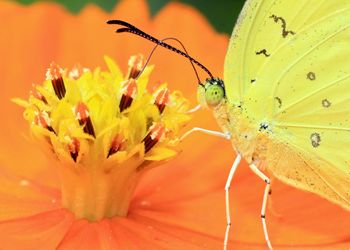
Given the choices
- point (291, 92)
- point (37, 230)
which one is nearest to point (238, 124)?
point (291, 92)

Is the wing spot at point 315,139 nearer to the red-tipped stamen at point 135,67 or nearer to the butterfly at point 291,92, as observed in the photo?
the butterfly at point 291,92

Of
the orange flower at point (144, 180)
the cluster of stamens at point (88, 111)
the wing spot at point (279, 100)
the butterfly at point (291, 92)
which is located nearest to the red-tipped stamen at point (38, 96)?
the cluster of stamens at point (88, 111)

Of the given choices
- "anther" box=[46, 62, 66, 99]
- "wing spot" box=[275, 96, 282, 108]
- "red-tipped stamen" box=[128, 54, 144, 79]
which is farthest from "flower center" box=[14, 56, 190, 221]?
"wing spot" box=[275, 96, 282, 108]

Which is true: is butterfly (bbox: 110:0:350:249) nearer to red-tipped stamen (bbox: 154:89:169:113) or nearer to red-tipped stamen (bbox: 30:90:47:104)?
red-tipped stamen (bbox: 154:89:169:113)

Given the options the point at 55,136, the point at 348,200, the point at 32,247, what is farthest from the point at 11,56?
the point at 348,200

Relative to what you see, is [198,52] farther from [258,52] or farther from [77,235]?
[77,235]

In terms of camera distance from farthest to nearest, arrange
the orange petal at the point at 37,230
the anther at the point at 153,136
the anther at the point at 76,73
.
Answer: the anther at the point at 76,73 → the anther at the point at 153,136 → the orange petal at the point at 37,230
